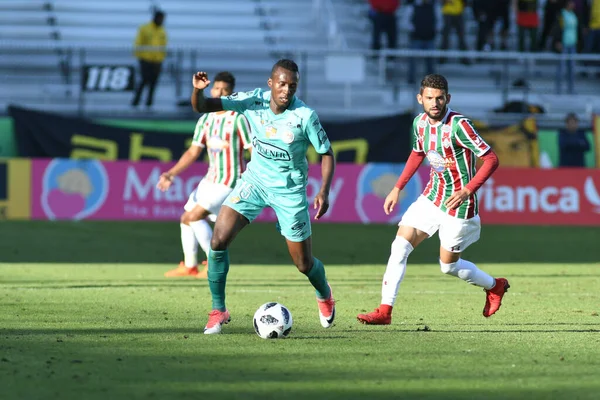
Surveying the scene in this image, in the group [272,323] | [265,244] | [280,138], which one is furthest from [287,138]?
[265,244]

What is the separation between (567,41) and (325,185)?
1764cm

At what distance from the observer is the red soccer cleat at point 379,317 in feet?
30.0

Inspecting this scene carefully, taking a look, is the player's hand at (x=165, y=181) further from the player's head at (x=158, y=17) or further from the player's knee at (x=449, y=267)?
the player's head at (x=158, y=17)

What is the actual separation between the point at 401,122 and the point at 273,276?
27.7 feet

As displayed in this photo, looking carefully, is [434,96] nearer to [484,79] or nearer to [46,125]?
[46,125]

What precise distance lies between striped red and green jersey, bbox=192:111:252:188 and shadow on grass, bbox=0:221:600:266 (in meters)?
2.62

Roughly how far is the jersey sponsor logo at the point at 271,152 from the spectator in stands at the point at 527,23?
1783cm

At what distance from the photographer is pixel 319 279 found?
29.1 feet

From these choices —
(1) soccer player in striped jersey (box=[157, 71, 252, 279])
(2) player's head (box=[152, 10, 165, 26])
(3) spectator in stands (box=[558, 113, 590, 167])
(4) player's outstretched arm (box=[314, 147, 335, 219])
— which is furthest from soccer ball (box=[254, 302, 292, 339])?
(2) player's head (box=[152, 10, 165, 26])

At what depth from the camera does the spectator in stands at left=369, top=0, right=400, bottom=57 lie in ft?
81.0

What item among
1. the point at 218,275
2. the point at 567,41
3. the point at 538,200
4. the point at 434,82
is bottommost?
the point at 538,200

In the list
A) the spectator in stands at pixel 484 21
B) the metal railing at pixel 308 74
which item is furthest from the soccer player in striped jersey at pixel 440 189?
the spectator in stands at pixel 484 21

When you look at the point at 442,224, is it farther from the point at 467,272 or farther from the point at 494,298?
the point at 494,298

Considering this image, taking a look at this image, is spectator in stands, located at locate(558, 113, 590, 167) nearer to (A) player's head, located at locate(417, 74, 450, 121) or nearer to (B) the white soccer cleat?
(A) player's head, located at locate(417, 74, 450, 121)
